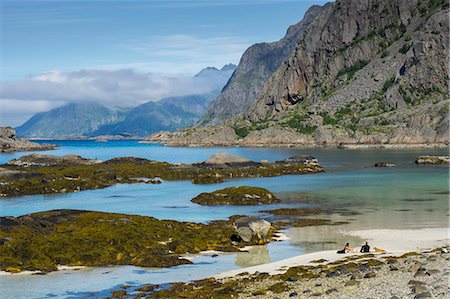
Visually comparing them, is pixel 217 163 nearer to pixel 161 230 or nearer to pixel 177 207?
pixel 177 207

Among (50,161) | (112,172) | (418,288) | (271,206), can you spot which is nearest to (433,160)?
(112,172)

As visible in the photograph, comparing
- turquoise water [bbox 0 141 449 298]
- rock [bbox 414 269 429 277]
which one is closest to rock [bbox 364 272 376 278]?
rock [bbox 414 269 429 277]

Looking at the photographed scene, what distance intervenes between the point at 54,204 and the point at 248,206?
73.8ft

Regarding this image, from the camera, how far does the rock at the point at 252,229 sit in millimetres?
40938

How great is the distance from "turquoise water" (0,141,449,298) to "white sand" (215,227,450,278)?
1615 mm

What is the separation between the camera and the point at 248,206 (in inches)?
2463

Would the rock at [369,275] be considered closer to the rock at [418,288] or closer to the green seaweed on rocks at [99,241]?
the rock at [418,288]

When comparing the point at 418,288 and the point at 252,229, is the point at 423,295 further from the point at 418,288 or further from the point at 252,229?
the point at 252,229

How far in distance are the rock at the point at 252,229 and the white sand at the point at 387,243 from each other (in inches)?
230

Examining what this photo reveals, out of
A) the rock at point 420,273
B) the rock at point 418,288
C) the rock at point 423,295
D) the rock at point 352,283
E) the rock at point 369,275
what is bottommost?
the rock at point 369,275

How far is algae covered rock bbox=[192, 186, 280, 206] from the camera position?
6431 cm

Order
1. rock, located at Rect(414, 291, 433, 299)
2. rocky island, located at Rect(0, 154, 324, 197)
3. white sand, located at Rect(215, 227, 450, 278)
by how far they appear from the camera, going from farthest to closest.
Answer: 1. rocky island, located at Rect(0, 154, 324, 197)
2. white sand, located at Rect(215, 227, 450, 278)
3. rock, located at Rect(414, 291, 433, 299)

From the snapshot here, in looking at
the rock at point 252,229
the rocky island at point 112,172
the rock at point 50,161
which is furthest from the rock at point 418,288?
the rock at point 50,161

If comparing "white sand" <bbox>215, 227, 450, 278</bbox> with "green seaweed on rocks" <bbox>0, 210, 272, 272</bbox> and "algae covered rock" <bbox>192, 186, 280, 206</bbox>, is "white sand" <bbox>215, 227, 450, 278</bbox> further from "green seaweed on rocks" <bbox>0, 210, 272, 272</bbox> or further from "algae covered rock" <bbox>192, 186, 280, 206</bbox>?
"algae covered rock" <bbox>192, 186, 280, 206</bbox>
